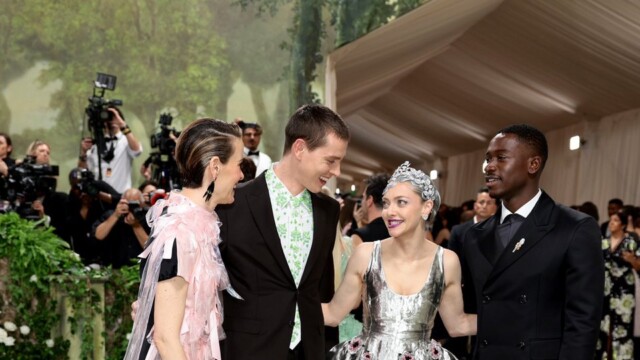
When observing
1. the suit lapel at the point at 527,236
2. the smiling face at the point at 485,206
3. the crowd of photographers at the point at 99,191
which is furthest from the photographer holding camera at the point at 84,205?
the suit lapel at the point at 527,236

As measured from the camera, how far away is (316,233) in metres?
4.14

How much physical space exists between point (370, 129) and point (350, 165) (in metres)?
9.69

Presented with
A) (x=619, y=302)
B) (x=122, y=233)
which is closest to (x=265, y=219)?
(x=122, y=233)

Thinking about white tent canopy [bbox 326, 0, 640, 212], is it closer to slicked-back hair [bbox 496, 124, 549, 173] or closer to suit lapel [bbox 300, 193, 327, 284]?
slicked-back hair [bbox 496, 124, 549, 173]

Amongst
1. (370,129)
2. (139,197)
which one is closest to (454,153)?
(370,129)

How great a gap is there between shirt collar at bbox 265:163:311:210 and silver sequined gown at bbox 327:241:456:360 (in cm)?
64

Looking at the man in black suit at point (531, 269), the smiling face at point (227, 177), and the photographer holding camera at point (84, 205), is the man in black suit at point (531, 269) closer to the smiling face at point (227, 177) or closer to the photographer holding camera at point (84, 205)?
the smiling face at point (227, 177)

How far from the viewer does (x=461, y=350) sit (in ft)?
17.7

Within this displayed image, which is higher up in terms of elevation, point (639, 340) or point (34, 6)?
point (34, 6)

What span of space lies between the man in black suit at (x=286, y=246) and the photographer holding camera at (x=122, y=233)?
12.8ft

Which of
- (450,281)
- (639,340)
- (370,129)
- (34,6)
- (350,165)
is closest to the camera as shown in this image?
(450,281)

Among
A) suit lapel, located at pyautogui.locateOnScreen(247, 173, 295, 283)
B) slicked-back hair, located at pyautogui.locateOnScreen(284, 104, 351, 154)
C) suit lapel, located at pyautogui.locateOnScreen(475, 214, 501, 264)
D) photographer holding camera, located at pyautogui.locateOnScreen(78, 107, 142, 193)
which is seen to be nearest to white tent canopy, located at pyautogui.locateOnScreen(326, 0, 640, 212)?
photographer holding camera, located at pyautogui.locateOnScreen(78, 107, 142, 193)

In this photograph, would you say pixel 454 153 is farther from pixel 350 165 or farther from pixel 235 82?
pixel 235 82

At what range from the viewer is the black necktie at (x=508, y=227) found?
14.2ft
